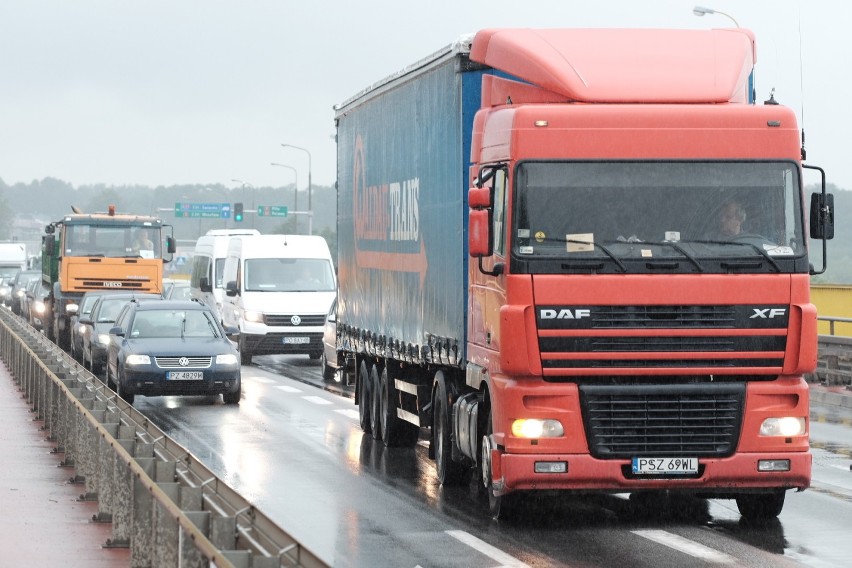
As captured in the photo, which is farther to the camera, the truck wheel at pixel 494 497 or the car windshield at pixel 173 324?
the car windshield at pixel 173 324

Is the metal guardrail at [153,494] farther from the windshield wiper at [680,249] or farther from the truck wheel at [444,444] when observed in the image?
the windshield wiper at [680,249]

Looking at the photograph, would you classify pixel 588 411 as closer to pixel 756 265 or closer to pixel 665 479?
pixel 665 479

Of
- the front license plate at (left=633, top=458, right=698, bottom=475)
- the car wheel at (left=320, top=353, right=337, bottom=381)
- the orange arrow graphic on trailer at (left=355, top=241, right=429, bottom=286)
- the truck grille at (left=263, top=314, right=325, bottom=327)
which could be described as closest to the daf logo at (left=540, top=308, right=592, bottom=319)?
the front license plate at (left=633, top=458, right=698, bottom=475)

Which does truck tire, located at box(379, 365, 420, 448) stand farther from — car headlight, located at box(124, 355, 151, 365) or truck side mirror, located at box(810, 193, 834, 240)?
car headlight, located at box(124, 355, 151, 365)

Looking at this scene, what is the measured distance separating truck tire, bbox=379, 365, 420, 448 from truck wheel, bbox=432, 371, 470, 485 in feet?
9.56

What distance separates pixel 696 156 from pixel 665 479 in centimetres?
223

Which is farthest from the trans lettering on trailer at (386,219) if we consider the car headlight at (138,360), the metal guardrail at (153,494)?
the car headlight at (138,360)

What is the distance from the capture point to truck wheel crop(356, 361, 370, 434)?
19.3 m

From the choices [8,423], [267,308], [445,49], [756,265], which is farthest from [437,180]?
[267,308]

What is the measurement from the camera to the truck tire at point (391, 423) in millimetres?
17875

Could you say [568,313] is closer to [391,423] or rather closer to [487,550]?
[487,550]

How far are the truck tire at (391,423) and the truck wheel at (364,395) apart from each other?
868 millimetres

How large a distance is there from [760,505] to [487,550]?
2.79m

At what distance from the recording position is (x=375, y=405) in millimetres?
18766
